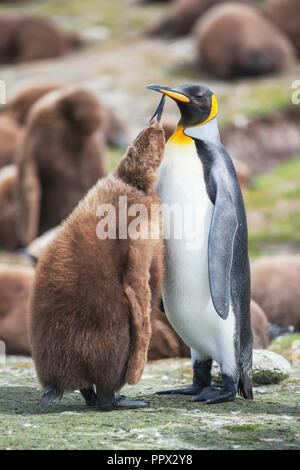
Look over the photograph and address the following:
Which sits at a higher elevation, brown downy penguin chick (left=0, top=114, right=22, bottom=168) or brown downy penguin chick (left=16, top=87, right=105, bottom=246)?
brown downy penguin chick (left=0, top=114, right=22, bottom=168)

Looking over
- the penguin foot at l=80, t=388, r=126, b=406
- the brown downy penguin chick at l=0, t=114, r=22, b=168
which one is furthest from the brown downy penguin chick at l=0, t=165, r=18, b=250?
the penguin foot at l=80, t=388, r=126, b=406

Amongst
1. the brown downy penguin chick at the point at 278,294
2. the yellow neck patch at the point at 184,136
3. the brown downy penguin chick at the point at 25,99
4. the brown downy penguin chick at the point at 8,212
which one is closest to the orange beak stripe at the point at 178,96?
the yellow neck patch at the point at 184,136

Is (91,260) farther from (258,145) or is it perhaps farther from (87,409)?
(258,145)

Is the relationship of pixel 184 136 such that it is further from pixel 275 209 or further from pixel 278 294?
pixel 275 209

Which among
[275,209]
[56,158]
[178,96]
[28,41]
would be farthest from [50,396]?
[28,41]

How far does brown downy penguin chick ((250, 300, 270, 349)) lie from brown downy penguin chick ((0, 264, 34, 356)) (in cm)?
169

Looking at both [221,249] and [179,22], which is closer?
[221,249]

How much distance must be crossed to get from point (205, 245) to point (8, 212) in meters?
6.74

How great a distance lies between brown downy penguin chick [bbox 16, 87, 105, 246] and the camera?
331 inches

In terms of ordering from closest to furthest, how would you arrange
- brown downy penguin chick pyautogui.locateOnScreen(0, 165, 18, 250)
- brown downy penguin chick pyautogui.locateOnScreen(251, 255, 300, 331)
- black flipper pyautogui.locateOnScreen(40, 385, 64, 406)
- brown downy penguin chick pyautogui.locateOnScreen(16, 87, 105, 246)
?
black flipper pyautogui.locateOnScreen(40, 385, 64, 406) < brown downy penguin chick pyautogui.locateOnScreen(251, 255, 300, 331) < brown downy penguin chick pyautogui.locateOnScreen(16, 87, 105, 246) < brown downy penguin chick pyautogui.locateOnScreen(0, 165, 18, 250)

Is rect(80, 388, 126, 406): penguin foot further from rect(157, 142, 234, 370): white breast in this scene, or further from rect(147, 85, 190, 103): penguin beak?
rect(147, 85, 190, 103): penguin beak

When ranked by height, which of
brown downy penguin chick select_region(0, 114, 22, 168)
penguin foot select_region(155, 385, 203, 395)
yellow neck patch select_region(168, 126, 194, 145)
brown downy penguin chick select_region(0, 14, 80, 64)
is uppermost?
brown downy penguin chick select_region(0, 14, 80, 64)

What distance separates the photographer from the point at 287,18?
17047mm

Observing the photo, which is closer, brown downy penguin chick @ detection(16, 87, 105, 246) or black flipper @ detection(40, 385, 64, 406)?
black flipper @ detection(40, 385, 64, 406)
